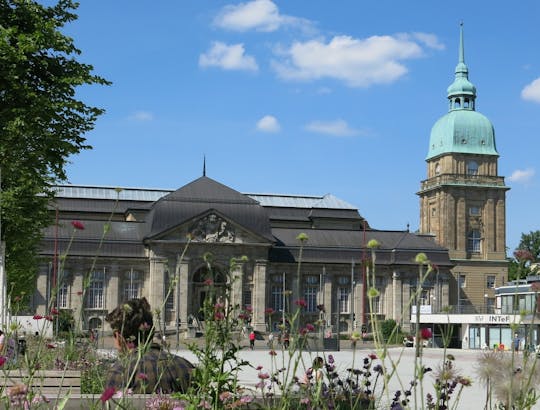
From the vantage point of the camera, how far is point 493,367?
420 cm

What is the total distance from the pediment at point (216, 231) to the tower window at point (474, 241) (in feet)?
91.0

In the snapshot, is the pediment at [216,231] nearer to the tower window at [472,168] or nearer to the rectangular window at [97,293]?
the rectangular window at [97,293]

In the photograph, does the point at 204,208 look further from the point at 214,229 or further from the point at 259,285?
the point at 259,285

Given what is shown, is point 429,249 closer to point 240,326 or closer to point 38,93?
point 38,93

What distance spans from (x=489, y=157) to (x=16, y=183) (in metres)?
71.7

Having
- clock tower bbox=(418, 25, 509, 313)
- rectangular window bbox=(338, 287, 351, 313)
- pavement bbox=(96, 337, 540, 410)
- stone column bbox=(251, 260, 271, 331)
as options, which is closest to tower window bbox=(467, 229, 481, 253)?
clock tower bbox=(418, 25, 509, 313)

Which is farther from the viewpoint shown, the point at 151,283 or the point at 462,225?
the point at 462,225

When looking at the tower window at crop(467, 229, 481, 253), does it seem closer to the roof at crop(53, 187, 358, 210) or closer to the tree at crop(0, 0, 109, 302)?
the roof at crop(53, 187, 358, 210)

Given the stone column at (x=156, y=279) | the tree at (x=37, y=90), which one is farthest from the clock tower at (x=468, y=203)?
the tree at (x=37, y=90)

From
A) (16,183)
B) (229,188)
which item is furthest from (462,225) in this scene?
(16,183)

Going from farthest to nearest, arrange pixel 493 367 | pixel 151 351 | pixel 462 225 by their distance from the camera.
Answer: pixel 462 225, pixel 151 351, pixel 493 367

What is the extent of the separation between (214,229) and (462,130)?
34.3 meters

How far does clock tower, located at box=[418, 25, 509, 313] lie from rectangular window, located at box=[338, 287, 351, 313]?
14.8 m

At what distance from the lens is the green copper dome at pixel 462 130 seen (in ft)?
315
